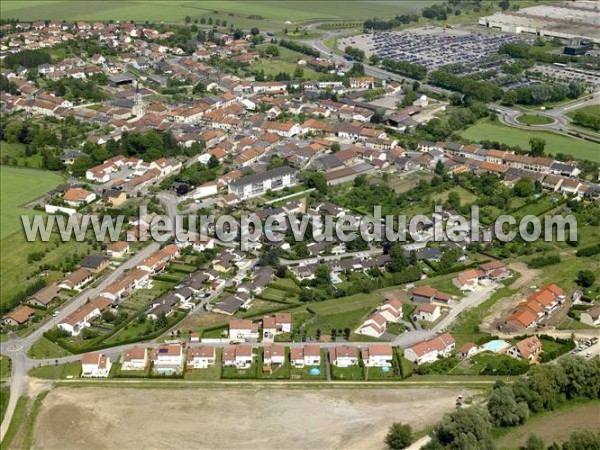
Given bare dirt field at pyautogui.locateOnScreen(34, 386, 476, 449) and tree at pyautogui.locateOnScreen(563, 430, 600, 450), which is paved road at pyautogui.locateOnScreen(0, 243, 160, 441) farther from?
tree at pyautogui.locateOnScreen(563, 430, 600, 450)

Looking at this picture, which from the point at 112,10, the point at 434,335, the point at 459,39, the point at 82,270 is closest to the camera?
the point at 434,335

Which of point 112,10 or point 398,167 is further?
point 112,10

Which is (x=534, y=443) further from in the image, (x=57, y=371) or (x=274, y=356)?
(x=57, y=371)

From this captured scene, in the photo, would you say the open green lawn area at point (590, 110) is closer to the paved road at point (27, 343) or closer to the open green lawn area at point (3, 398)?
the paved road at point (27, 343)

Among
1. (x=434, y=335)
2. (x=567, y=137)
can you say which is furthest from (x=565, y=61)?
(x=434, y=335)

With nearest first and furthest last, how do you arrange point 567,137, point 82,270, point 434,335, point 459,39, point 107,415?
point 107,415
point 434,335
point 82,270
point 567,137
point 459,39

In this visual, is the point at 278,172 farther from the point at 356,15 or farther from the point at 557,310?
the point at 356,15
